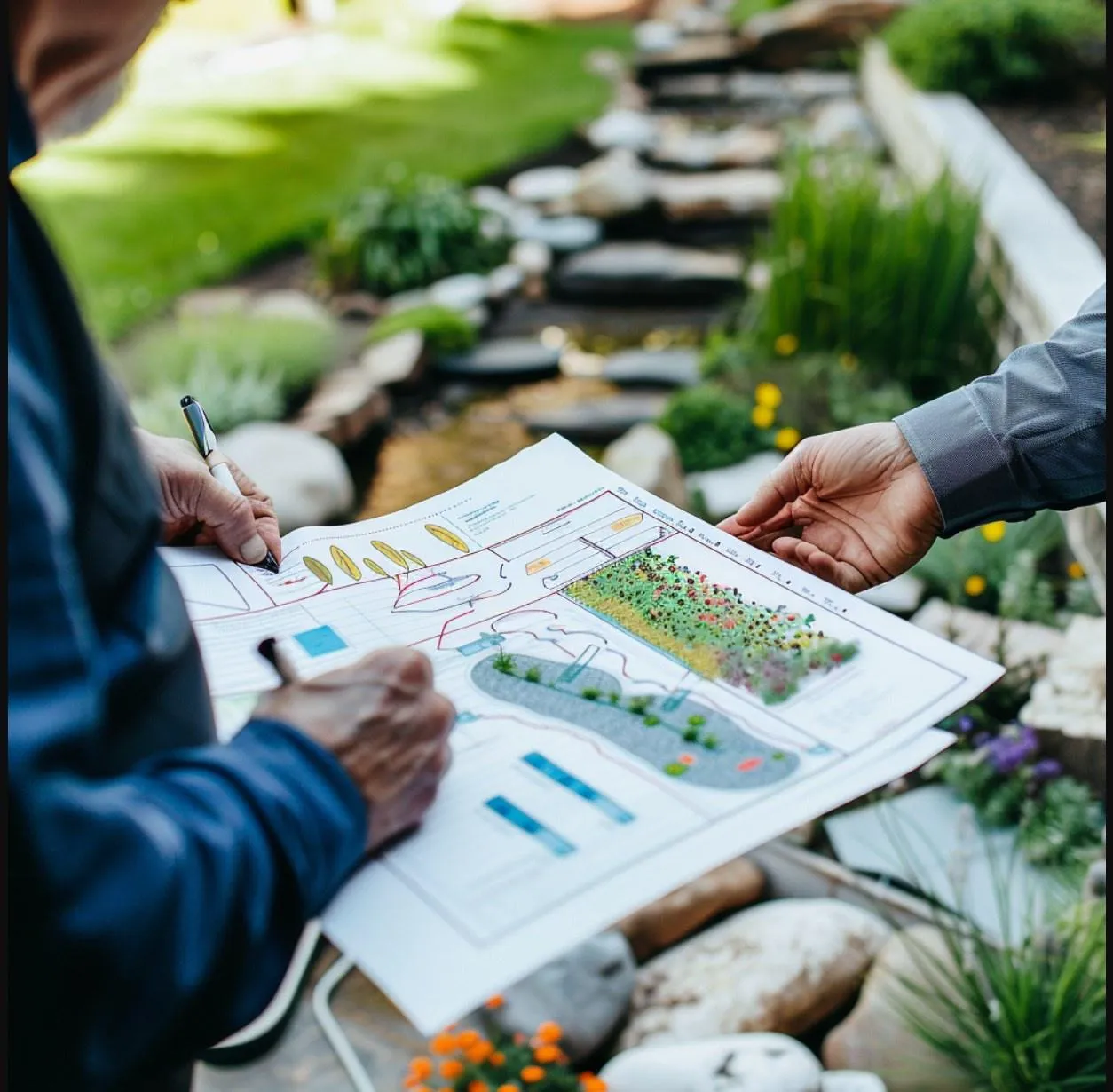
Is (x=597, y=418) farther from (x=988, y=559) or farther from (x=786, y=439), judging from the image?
(x=988, y=559)

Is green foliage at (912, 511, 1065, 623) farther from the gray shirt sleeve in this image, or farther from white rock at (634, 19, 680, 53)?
white rock at (634, 19, 680, 53)

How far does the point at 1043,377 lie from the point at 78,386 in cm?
104

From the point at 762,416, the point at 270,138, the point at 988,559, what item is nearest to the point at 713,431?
the point at 762,416

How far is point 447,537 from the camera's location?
1.23 meters

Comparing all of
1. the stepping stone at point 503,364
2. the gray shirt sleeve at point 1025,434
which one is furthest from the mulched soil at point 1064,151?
the gray shirt sleeve at point 1025,434

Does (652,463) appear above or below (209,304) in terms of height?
below

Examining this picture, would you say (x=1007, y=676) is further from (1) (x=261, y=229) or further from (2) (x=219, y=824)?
(1) (x=261, y=229)

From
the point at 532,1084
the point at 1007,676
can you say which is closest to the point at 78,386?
the point at 532,1084

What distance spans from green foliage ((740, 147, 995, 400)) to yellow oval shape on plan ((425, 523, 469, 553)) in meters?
2.67

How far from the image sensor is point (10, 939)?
0.64 meters

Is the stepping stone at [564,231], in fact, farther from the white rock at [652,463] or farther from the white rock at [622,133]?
the white rock at [652,463]

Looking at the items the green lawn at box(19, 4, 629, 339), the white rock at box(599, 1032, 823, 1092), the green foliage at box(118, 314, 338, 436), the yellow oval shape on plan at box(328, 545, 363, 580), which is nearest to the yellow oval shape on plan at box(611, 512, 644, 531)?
the yellow oval shape on plan at box(328, 545, 363, 580)

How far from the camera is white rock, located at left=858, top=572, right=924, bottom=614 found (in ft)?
9.73

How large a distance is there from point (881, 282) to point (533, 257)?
2152 mm
